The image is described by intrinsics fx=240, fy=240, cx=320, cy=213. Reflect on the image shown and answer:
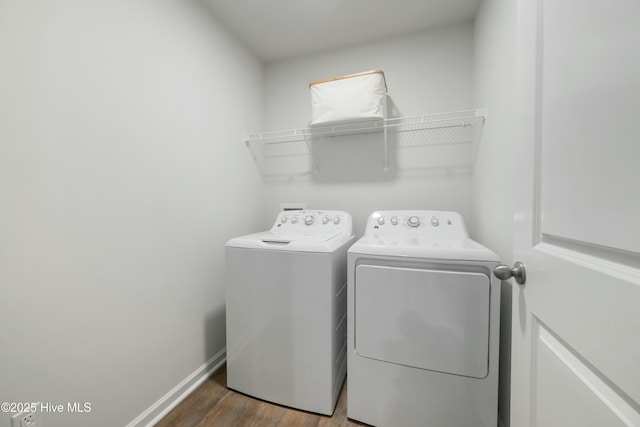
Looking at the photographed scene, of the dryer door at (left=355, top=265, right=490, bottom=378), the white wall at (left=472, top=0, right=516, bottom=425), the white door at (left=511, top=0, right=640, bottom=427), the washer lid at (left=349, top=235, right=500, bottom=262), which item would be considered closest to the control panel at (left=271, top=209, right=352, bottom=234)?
the washer lid at (left=349, top=235, right=500, bottom=262)

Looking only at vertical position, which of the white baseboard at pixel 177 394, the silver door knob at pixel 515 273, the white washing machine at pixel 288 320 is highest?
the silver door knob at pixel 515 273

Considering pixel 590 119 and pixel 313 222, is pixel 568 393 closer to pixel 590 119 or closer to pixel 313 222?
pixel 590 119

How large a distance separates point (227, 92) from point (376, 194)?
4.65 ft

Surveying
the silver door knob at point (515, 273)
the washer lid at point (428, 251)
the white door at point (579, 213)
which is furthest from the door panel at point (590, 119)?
the washer lid at point (428, 251)

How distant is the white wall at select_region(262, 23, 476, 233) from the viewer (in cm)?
181

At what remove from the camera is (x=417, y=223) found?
5.16 ft

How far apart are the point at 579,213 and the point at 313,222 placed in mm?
1476

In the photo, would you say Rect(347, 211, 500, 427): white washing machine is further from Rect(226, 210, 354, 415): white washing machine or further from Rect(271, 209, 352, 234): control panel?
Rect(271, 209, 352, 234): control panel

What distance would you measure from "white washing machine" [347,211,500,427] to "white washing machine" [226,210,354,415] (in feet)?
0.42

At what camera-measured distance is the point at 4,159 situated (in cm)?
80

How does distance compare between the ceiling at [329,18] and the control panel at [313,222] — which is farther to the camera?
the control panel at [313,222]

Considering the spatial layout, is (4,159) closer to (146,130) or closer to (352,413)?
(146,130)

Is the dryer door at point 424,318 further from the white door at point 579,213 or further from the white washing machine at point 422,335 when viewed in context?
the white door at point 579,213

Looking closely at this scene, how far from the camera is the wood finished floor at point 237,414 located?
126 centimetres
